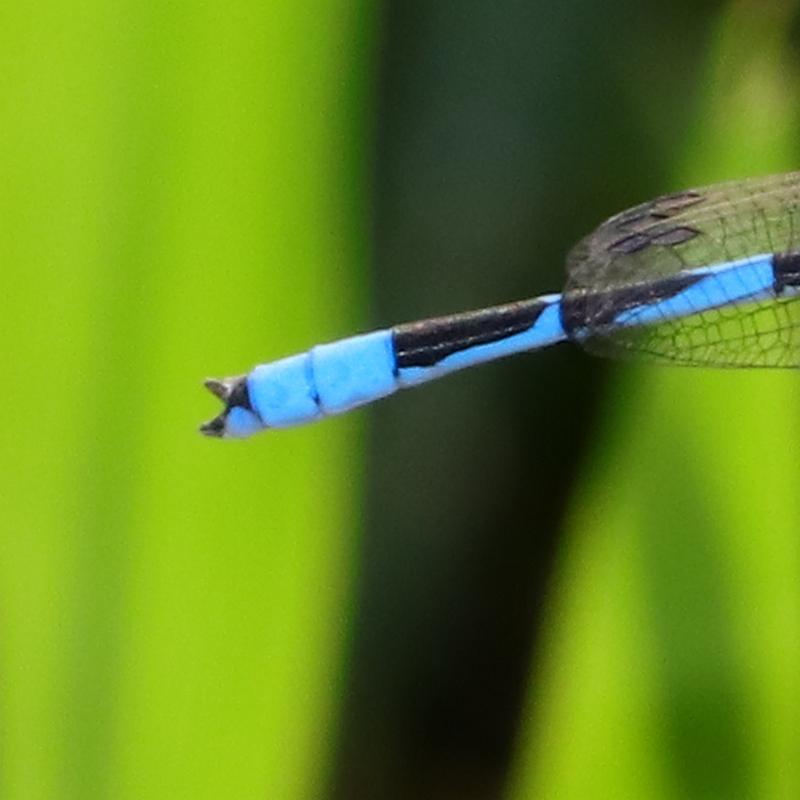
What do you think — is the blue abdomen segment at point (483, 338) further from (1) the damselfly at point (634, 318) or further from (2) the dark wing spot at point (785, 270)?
(2) the dark wing spot at point (785, 270)

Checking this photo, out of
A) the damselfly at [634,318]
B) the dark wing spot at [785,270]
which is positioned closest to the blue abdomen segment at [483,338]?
the damselfly at [634,318]

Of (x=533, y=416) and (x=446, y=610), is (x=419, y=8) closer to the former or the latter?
(x=533, y=416)

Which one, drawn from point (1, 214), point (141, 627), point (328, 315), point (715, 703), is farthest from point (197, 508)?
point (715, 703)

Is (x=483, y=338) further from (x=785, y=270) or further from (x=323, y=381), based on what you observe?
(x=785, y=270)

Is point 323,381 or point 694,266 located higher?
point 694,266

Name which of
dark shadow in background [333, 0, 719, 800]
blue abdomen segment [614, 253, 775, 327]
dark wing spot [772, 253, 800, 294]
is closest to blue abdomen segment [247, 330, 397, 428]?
dark shadow in background [333, 0, 719, 800]

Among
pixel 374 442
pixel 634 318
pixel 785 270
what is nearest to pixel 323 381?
pixel 374 442

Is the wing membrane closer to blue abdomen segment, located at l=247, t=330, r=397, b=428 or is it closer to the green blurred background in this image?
the green blurred background
